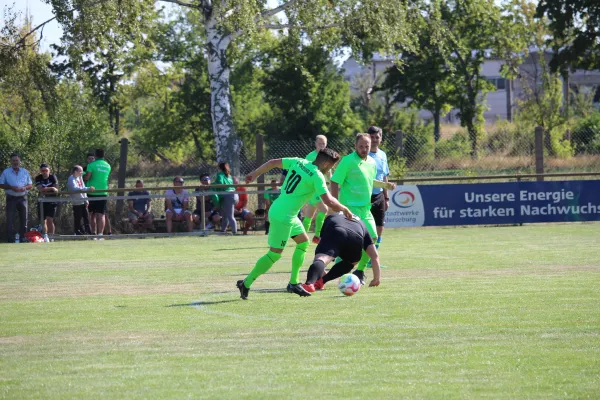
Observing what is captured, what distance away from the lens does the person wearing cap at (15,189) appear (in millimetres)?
23359

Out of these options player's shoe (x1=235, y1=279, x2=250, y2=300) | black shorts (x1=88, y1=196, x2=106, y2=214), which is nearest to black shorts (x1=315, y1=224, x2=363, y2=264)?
player's shoe (x1=235, y1=279, x2=250, y2=300)

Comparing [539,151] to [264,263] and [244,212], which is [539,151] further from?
[264,263]

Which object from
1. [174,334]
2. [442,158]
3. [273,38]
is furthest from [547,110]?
[174,334]

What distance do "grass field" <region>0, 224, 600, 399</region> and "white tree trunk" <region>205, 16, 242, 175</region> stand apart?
1283 centimetres

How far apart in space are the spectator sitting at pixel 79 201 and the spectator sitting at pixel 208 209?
264 centimetres

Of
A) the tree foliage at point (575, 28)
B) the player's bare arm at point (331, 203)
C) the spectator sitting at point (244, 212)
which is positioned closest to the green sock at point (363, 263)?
the player's bare arm at point (331, 203)

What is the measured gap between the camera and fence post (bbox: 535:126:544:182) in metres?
25.5

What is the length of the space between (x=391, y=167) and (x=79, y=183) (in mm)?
7970

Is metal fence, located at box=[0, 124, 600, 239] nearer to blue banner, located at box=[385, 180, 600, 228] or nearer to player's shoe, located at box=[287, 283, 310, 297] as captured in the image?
blue banner, located at box=[385, 180, 600, 228]

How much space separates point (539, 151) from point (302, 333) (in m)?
18.3

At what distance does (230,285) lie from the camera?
12.7 m

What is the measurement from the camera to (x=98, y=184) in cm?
2448

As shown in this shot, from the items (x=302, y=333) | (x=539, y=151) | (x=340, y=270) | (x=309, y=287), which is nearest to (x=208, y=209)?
(x=539, y=151)

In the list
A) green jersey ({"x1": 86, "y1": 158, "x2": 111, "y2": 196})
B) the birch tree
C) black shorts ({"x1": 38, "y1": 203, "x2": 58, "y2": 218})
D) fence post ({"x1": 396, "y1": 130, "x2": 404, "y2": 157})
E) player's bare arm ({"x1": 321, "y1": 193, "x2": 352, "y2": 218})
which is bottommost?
black shorts ({"x1": 38, "y1": 203, "x2": 58, "y2": 218})
